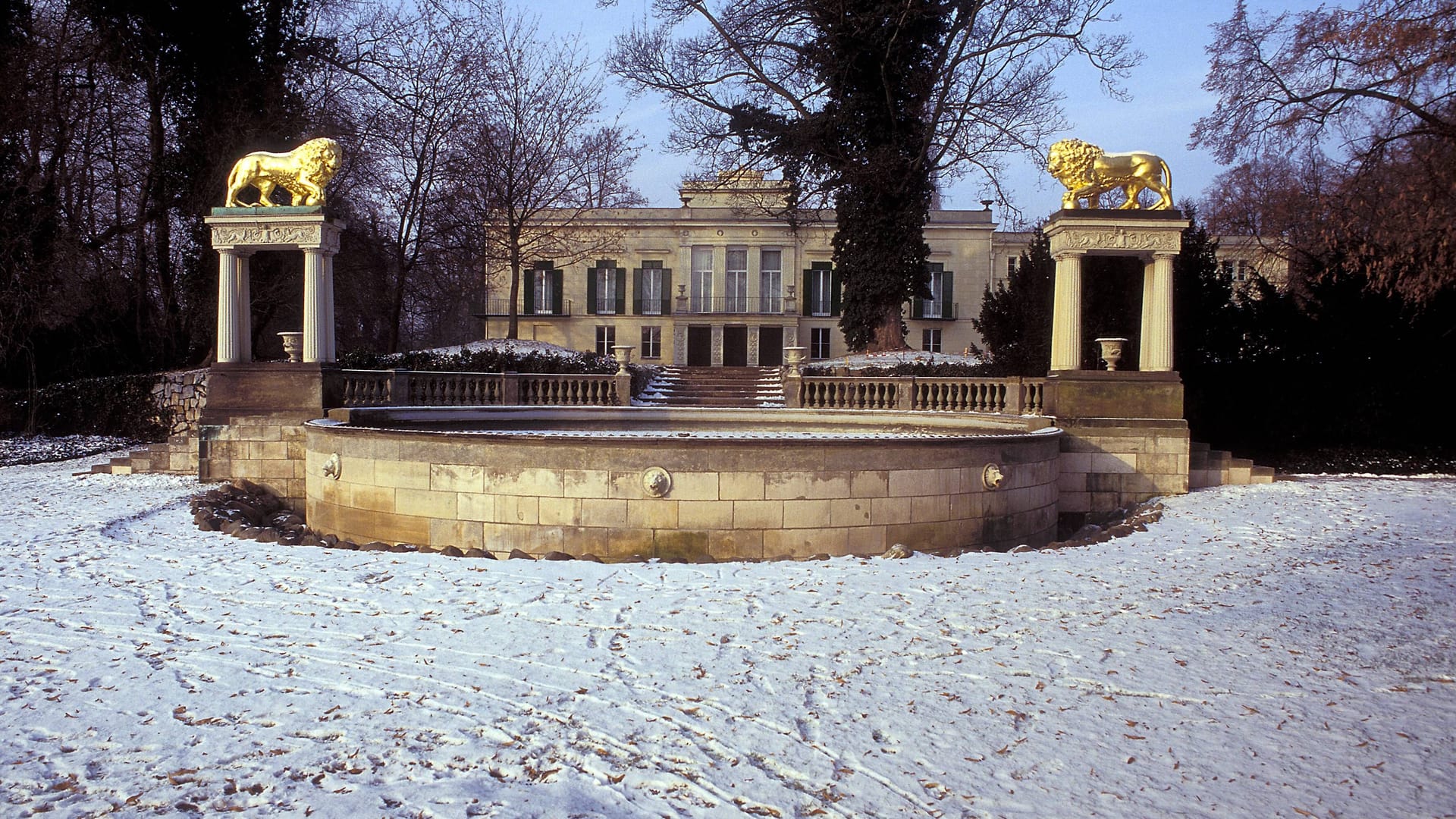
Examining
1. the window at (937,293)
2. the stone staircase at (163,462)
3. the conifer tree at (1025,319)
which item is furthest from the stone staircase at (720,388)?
the window at (937,293)

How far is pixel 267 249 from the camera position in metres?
14.0

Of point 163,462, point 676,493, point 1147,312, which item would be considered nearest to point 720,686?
point 676,493

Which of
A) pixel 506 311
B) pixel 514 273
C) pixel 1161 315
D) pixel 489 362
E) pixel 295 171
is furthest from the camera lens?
pixel 506 311

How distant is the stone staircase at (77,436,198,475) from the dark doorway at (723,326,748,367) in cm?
2808

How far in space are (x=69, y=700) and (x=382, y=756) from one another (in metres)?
1.87

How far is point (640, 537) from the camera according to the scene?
891cm

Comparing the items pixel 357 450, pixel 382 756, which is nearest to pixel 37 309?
pixel 357 450

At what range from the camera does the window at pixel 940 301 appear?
40.1 m

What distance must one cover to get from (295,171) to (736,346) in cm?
2854

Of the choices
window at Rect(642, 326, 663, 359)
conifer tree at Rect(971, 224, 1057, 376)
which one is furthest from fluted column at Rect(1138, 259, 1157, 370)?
window at Rect(642, 326, 663, 359)

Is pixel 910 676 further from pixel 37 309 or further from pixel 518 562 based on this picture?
pixel 37 309

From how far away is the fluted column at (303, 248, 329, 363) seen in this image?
1388 centimetres

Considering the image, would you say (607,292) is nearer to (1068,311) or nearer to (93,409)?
(93,409)

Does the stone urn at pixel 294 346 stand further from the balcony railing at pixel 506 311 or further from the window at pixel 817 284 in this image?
the window at pixel 817 284
